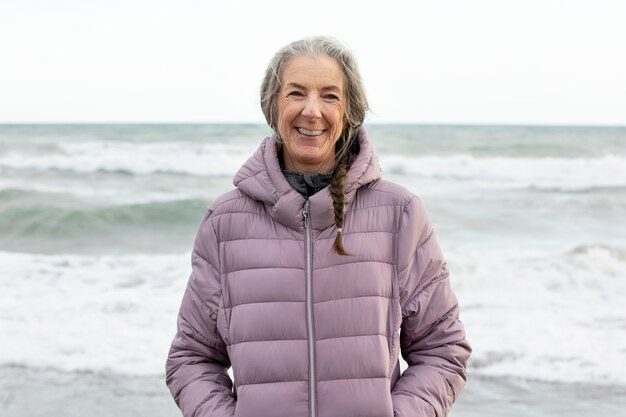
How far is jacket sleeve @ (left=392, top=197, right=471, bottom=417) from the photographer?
187 centimetres

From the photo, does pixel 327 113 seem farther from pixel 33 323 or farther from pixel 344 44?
pixel 33 323

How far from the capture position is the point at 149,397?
186 inches

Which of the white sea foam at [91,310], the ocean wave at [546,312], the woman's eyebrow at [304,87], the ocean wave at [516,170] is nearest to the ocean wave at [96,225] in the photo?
the white sea foam at [91,310]

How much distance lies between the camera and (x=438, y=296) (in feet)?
6.27

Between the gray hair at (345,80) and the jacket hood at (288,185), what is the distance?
0.04 m

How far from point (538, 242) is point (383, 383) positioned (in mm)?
8527

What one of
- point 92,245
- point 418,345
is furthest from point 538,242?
point 418,345

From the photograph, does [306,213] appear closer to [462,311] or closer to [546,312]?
[462,311]

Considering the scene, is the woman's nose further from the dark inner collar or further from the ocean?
the ocean

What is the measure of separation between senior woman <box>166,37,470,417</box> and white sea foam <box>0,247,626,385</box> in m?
3.42

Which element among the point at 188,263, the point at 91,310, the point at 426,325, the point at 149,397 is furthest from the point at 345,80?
the point at 188,263

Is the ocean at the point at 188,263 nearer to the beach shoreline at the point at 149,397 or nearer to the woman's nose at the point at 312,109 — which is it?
the beach shoreline at the point at 149,397

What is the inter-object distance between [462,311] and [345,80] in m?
4.97

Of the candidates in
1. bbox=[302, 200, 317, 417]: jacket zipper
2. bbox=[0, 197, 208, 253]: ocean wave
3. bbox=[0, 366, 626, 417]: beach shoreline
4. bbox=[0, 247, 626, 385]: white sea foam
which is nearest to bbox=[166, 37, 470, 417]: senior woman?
bbox=[302, 200, 317, 417]: jacket zipper
